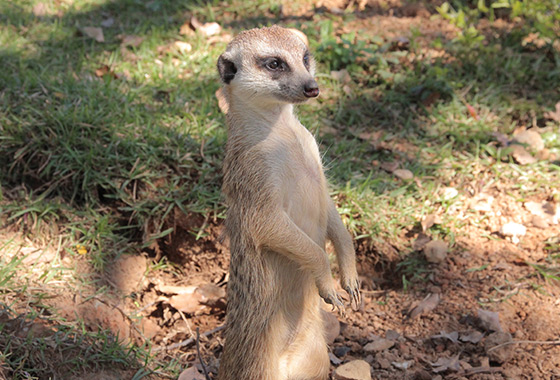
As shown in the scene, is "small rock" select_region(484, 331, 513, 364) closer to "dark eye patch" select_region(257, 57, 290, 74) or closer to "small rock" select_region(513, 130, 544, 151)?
"dark eye patch" select_region(257, 57, 290, 74)

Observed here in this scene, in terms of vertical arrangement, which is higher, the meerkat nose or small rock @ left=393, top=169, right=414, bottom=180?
the meerkat nose

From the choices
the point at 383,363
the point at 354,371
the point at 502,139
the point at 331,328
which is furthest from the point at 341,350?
the point at 502,139

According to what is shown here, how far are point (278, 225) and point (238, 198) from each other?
9.8 inches

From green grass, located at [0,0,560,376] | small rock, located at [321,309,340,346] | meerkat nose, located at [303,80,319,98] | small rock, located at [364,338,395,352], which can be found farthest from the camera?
green grass, located at [0,0,560,376]

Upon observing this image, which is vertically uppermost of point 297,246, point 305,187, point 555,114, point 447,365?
point 305,187

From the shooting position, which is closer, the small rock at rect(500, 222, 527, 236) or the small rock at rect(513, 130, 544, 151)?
the small rock at rect(500, 222, 527, 236)

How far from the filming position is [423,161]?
4.30 metres

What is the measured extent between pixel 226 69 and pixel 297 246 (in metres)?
0.87

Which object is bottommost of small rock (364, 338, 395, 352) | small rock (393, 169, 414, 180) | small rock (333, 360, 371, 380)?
small rock (364, 338, 395, 352)

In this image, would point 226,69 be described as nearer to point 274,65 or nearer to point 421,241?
point 274,65

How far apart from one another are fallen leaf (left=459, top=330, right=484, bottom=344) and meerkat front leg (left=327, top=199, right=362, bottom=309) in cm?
63

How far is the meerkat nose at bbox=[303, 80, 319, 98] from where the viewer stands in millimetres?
2527

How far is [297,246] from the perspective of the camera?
100 inches

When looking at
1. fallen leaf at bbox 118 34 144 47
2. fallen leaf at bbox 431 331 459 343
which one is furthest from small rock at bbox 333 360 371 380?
fallen leaf at bbox 118 34 144 47
